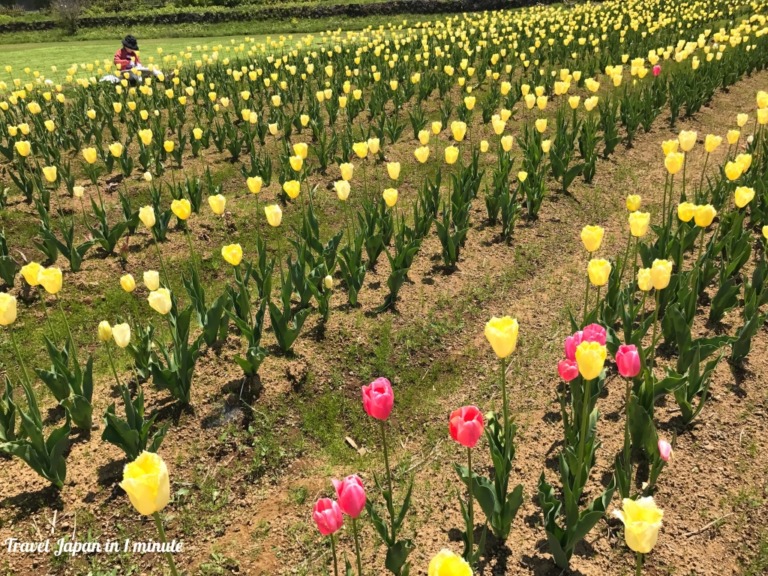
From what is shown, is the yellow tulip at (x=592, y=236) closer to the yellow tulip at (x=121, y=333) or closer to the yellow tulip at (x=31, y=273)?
the yellow tulip at (x=121, y=333)

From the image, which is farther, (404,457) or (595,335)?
(404,457)

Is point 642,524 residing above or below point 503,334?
below

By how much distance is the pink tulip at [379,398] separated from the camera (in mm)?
2207

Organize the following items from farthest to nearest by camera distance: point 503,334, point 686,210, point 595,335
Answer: point 686,210 < point 595,335 < point 503,334

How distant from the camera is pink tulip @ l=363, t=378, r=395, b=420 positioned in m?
2.21

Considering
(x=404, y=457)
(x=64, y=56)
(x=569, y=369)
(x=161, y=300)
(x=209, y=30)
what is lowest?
(x=404, y=457)

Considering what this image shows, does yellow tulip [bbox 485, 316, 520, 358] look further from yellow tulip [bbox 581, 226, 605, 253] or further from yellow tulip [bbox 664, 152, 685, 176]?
yellow tulip [bbox 664, 152, 685, 176]

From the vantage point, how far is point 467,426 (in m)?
2.12

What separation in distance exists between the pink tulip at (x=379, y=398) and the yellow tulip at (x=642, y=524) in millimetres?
893

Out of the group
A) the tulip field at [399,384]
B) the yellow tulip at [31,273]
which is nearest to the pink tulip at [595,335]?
the tulip field at [399,384]

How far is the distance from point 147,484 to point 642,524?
1.44m

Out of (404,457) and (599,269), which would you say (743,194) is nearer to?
(599,269)

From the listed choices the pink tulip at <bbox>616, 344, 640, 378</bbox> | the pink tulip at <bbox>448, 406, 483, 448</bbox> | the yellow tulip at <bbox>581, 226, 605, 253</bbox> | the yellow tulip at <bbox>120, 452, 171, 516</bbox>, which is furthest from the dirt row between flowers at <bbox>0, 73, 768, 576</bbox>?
the yellow tulip at <bbox>120, 452, 171, 516</bbox>

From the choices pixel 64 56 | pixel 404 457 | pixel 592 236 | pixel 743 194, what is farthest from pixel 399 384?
pixel 64 56
